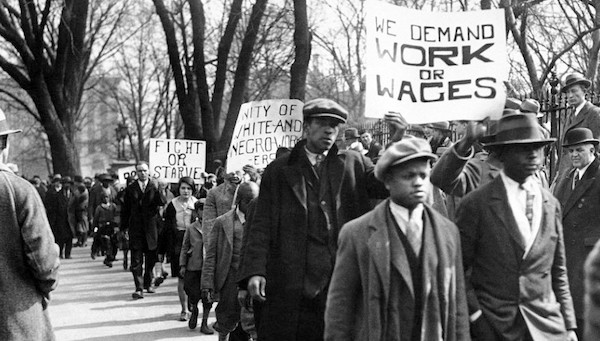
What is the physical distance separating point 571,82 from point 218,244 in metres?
3.97

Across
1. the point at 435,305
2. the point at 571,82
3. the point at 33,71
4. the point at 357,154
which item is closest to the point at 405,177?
the point at 435,305

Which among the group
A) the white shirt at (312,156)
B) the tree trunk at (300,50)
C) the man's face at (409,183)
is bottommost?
the man's face at (409,183)

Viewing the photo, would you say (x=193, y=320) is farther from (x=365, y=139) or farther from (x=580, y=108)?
(x=580, y=108)

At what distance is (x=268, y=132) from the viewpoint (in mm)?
12211

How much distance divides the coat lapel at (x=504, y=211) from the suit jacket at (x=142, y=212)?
10.3 meters

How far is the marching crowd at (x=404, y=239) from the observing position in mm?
4516

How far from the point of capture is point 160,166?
17562 mm

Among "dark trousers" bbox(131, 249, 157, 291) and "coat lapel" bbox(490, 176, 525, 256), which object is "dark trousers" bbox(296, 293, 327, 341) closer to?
"coat lapel" bbox(490, 176, 525, 256)

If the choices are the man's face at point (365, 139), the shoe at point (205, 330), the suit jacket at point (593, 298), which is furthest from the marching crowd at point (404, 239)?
the man's face at point (365, 139)

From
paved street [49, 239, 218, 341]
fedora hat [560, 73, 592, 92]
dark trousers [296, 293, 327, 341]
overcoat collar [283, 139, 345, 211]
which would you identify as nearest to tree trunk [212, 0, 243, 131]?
paved street [49, 239, 218, 341]

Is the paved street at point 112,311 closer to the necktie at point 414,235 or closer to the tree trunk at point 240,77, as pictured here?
the tree trunk at point 240,77

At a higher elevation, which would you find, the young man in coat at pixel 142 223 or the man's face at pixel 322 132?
the man's face at pixel 322 132

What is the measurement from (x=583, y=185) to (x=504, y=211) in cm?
247

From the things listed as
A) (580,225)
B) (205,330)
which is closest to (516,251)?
(580,225)
